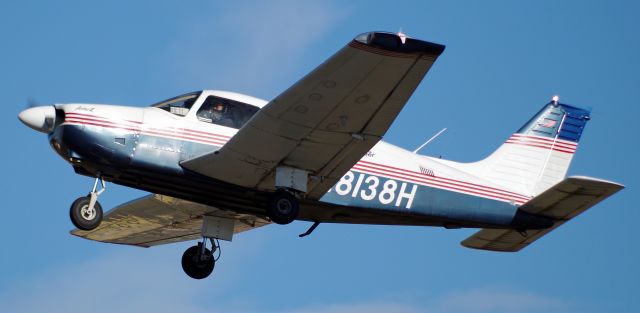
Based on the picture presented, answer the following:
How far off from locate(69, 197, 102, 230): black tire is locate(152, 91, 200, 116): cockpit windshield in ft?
5.70

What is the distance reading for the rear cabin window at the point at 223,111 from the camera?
1745 cm

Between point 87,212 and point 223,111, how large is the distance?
244 centimetres

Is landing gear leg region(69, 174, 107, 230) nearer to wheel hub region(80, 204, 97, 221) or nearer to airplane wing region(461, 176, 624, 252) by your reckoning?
wheel hub region(80, 204, 97, 221)

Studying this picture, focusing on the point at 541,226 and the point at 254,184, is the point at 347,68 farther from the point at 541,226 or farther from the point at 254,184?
the point at 541,226

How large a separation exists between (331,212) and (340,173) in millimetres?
1037

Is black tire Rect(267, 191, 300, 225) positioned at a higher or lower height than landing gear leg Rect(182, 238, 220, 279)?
higher

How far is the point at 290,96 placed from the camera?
51.9ft

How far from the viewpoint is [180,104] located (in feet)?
57.5

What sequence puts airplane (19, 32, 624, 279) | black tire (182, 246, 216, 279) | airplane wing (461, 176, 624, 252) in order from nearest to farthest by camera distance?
airplane (19, 32, 624, 279) → airplane wing (461, 176, 624, 252) → black tire (182, 246, 216, 279)

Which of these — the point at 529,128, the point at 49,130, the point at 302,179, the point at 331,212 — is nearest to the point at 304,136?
the point at 302,179

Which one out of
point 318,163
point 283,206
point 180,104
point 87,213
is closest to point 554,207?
point 318,163

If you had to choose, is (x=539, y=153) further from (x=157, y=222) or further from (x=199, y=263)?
(x=157, y=222)

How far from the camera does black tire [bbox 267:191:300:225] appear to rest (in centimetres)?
1738

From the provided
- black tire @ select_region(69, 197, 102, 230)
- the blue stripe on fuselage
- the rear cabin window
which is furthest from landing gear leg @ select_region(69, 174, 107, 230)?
the blue stripe on fuselage
